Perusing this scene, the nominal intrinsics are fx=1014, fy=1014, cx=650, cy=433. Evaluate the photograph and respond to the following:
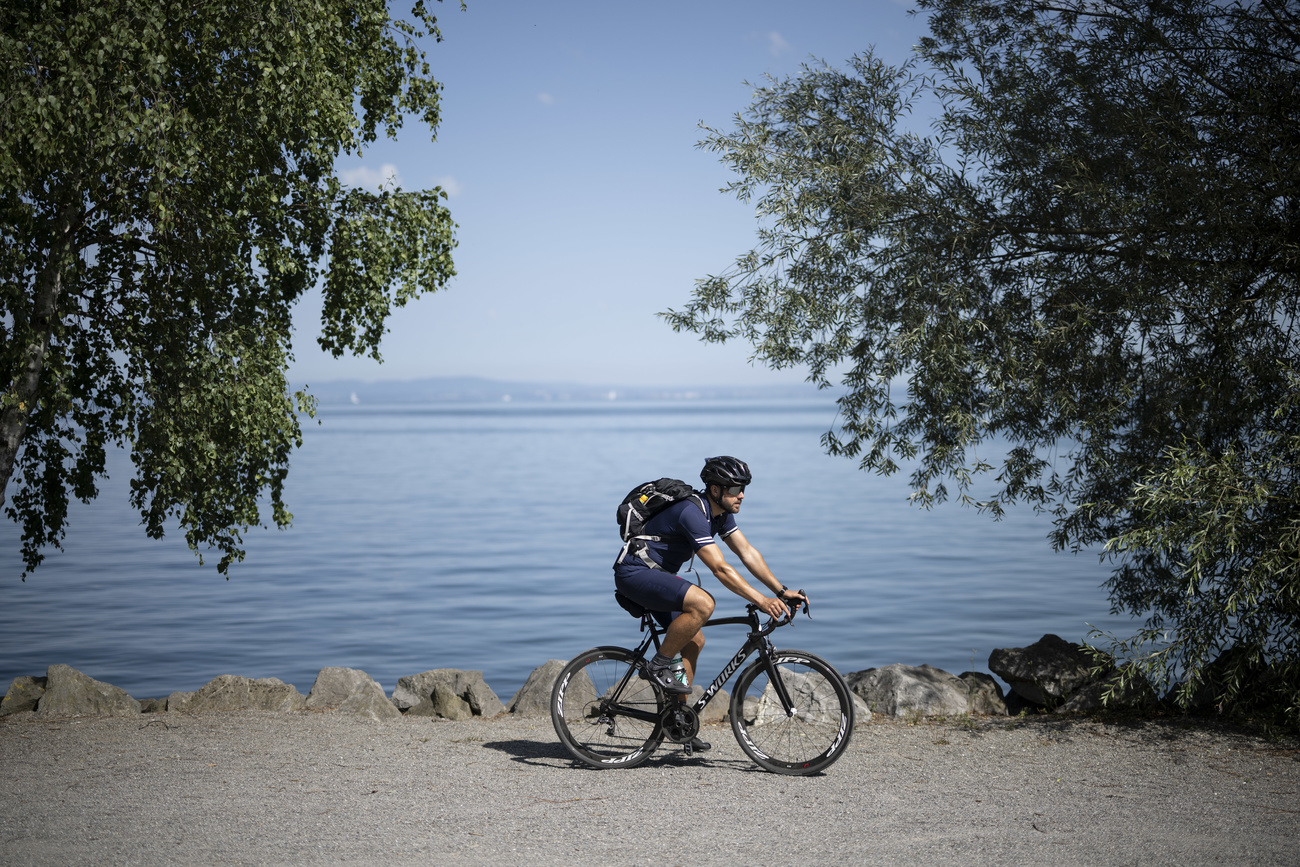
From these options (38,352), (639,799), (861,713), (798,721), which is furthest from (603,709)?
(38,352)

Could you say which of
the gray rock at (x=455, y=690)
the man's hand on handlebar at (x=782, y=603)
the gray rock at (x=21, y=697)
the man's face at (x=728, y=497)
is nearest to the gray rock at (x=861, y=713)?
the man's hand on handlebar at (x=782, y=603)

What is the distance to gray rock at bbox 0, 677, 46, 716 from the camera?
891cm

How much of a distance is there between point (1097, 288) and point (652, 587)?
4813 mm

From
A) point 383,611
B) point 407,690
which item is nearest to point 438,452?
point 383,611

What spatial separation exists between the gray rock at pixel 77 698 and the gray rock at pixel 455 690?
233cm

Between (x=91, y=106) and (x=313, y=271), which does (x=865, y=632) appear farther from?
(x=91, y=106)

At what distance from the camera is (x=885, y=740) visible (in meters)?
7.84

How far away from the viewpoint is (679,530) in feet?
21.9

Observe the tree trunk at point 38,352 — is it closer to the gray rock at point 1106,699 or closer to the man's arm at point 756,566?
the man's arm at point 756,566

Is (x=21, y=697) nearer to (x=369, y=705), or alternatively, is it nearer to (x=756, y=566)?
(x=369, y=705)

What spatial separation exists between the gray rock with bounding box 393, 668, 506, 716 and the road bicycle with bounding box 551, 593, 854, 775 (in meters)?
2.48

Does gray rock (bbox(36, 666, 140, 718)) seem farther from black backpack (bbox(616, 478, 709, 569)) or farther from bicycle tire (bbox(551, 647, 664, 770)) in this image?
black backpack (bbox(616, 478, 709, 569))

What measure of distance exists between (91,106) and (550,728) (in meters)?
5.87

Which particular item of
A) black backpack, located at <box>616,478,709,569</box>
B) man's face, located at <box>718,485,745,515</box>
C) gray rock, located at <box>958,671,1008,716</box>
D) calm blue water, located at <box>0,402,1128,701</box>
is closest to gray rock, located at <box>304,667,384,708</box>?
black backpack, located at <box>616,478,709,569</box>
